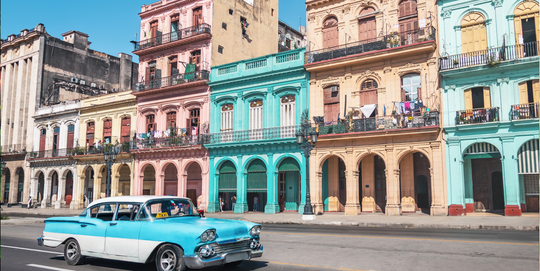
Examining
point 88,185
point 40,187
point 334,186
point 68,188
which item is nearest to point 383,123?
point 334,186

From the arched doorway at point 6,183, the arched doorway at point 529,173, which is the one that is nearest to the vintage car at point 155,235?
the arched doorway at point 529,173

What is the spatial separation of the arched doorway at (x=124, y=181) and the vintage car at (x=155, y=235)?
28848mm

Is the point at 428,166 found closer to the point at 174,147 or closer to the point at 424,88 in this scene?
the point at 424,88

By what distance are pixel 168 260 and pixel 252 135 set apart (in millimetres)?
21790

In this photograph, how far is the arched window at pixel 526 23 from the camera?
21.3 meters

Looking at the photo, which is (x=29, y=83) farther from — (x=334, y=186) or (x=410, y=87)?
(x=410, y=87)

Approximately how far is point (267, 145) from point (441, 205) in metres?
11.2

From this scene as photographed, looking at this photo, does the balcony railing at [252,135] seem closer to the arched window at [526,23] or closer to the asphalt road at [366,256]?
the arched window at [526,23]

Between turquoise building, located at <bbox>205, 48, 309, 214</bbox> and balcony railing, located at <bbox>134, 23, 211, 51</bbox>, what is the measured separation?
133 inches

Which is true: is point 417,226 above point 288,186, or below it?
below

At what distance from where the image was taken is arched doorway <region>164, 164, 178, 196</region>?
33.9 m

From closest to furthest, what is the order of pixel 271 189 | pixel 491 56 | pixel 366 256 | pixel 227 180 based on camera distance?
pixel 366 256 < pixel 491 56 < pixel 271 189 < pixel 227 180

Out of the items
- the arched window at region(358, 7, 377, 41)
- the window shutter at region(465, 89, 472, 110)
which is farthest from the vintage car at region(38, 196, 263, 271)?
the arched window at region(358, 7, 377, 41)

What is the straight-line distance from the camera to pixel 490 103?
21.9 m
